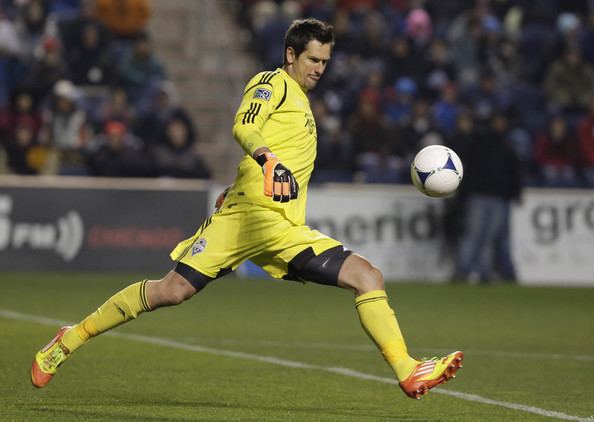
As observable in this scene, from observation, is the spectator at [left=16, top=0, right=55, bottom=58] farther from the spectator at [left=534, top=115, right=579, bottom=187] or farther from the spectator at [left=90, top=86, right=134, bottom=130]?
the spectator at [left=534, top=115, right=579, bottom=187]

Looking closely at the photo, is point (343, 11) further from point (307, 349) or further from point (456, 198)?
Result: point (307, 349)

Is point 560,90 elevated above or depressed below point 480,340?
above

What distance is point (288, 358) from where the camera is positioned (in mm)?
10180

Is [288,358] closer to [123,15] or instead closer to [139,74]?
[139,74]

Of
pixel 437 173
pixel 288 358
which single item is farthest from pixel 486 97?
pixel 437 173

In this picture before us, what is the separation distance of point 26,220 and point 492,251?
21.1ft

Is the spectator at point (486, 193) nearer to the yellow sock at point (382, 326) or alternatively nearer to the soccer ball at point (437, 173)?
the soccer ball at point (437, 173)

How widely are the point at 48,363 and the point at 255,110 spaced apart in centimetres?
185

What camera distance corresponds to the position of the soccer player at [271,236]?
7.34m

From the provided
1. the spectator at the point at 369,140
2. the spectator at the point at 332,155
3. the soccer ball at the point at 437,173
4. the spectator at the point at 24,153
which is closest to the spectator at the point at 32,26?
the spectator at the point at 24,153

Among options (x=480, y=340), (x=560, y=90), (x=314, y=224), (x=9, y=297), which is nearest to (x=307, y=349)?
(x=480, y=340)

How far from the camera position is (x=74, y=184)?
1867cm

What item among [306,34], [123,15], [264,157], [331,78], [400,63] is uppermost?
[123,15]

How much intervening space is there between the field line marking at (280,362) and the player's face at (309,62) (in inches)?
83.4
